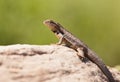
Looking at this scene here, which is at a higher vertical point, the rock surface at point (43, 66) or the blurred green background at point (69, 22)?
the blurred green background at point (69, 22)

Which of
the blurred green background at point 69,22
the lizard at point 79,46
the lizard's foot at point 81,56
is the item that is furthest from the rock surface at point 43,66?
the blurred green background at point 69,22

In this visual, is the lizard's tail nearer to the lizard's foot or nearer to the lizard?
the lizard

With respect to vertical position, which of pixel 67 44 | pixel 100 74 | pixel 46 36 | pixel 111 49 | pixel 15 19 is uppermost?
pixel 15 19

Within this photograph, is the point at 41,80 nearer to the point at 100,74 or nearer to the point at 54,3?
the point at 100,74

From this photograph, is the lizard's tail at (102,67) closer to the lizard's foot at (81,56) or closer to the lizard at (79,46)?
the lizard at (79,46)

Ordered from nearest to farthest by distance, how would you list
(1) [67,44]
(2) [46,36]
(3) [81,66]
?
1. (3) [81,66]
2. (1) [67,44]
3. (2) [46,36]

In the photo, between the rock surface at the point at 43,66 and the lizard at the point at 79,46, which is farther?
the lizard at the point at 79,46

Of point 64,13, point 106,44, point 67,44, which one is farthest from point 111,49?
point 67,44

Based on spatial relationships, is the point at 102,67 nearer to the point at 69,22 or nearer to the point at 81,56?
the point at 81,56

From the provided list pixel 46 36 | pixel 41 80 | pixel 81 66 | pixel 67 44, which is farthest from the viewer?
pixel 46 36
